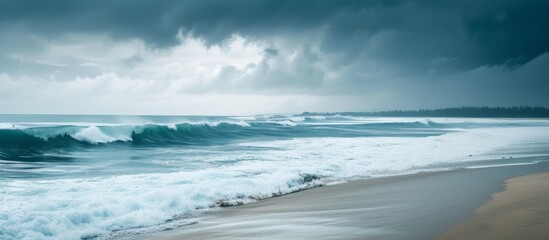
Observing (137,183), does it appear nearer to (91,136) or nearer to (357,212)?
(357,212)

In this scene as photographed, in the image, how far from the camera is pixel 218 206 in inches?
314

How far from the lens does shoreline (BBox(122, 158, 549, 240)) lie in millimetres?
5484

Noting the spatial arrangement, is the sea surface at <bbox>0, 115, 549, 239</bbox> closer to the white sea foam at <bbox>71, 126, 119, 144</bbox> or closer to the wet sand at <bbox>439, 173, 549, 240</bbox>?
the white sea foam at <bbox>71, 126, 119, 144</bbox>

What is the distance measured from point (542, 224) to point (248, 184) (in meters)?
5.95

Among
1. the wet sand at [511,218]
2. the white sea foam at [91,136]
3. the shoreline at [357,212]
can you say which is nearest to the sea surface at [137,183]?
the shoreline at [357,212]

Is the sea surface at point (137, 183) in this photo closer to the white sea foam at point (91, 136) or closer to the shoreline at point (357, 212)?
the shoreline at point (357, 212)

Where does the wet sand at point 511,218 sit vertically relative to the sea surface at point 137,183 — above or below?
above

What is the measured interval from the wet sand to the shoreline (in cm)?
20

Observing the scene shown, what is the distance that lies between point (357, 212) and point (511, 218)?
214 centimetres

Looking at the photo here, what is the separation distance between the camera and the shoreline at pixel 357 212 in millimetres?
5484

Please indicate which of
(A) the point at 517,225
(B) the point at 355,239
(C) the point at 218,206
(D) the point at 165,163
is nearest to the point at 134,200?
(C) the point at 218,206

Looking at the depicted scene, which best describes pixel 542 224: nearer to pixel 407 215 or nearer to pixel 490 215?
pixel 490 215

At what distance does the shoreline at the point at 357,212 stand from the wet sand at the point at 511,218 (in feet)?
0.64

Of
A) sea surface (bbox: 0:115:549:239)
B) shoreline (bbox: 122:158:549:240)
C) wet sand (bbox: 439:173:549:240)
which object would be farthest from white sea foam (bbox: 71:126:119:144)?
wet sand (bbox: 439:173:549:240)
